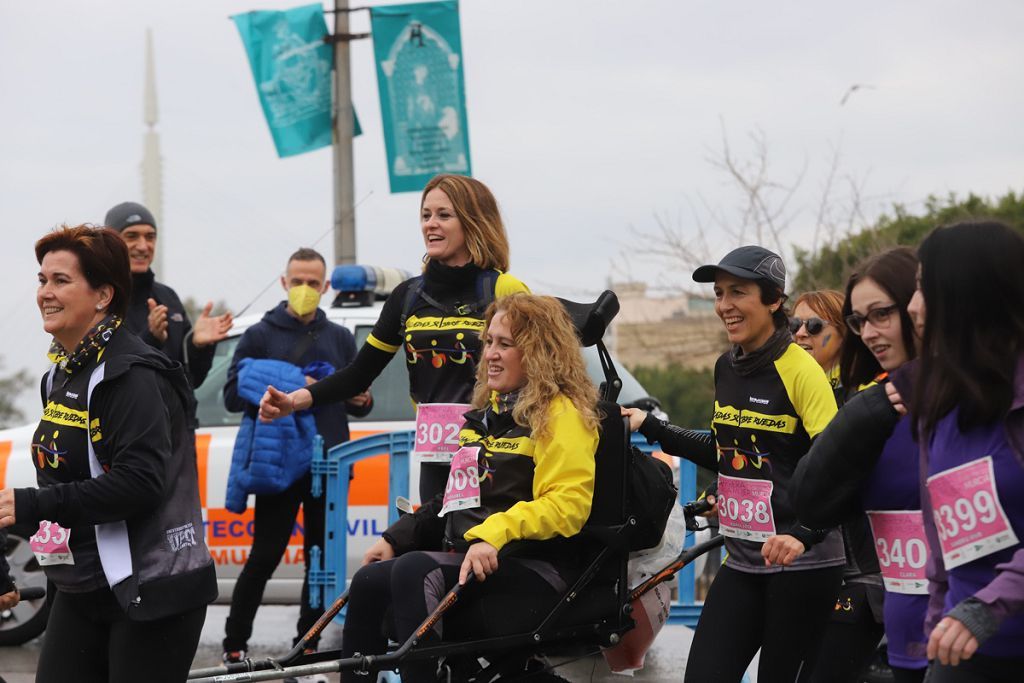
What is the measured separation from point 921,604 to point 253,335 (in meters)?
4.80

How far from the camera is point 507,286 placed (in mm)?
5391

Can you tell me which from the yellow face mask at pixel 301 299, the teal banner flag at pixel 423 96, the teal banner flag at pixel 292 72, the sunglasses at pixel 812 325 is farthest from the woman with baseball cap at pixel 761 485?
the teal banner flag at pixel 292 72

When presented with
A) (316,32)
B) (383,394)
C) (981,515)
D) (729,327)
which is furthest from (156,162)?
(981,515)

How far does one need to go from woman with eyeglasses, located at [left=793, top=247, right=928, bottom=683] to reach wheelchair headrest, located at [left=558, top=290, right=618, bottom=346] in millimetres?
1128

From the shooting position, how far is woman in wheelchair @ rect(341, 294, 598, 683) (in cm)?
454

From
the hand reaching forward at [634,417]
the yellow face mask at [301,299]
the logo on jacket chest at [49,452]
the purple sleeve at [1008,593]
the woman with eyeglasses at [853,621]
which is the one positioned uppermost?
the yellow face mask at [301,299]

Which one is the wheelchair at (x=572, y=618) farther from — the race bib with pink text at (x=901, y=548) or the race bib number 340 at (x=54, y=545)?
the race bib with pink text at (x=901, y=548)

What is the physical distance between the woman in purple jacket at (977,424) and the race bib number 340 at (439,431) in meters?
2.44

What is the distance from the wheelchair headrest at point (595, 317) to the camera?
5012mm

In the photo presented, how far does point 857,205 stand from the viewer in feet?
52.7

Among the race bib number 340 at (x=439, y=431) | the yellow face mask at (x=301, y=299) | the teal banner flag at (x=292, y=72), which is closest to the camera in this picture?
the race bib number 340 at (x=439, y=431)

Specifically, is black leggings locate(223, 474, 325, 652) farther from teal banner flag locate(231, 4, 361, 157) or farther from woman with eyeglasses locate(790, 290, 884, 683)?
teal banner flag locate(231, 4, 361, 157)

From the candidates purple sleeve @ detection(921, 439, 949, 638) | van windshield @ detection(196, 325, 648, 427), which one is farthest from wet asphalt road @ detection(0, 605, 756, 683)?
purple sleeve @ detection(921, 439, 949, 638)

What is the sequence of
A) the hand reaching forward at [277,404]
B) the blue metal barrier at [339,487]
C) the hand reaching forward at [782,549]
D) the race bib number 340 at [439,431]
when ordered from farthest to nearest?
the blue metal barrier at [339,487], the hand reaching forward at [277,404], the race bib number 340 at [439,431], the hand reaching forward at [782,549]
